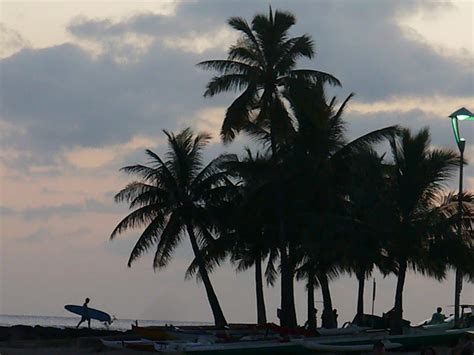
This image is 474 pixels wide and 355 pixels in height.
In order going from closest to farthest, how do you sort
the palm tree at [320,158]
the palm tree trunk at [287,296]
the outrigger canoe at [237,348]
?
the outrigger canoe at [237,348] < the palm tree at [320,158] < the palm tree trunk at [287,296]

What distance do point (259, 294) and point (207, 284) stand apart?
8.89ft

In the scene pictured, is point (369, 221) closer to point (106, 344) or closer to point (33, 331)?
point (106, 344)

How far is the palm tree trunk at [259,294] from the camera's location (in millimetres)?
46250

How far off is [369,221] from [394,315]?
333 centimetres

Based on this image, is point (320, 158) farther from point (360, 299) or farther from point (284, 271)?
point (360, 299)

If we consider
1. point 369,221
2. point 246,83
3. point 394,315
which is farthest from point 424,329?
point 246,83

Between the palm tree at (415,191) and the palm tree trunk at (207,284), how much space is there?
36.7ft

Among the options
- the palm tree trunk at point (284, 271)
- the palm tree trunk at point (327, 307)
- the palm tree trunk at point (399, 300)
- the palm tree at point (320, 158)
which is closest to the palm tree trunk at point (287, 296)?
the palm tree trunk at point (284, 271)

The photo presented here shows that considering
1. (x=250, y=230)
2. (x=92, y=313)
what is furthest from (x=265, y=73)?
(x=92, y=313)

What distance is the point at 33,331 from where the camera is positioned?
48.4 meters

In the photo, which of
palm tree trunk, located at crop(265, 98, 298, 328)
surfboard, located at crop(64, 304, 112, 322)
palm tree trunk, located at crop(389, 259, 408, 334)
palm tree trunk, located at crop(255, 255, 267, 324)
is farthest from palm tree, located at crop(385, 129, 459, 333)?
surfboard, located at crop(64, 304, 112, 322)

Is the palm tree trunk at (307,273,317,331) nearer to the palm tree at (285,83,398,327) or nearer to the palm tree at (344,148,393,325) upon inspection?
the palm tree at (285,83,398,327)

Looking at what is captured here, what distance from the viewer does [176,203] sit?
44.6m

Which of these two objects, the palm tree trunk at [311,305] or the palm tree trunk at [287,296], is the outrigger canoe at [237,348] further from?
the palm tree trunk at [311,305]
